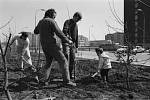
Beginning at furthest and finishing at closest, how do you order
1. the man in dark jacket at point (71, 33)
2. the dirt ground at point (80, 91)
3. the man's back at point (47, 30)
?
the man in dark jacket at point (71, 33) → the man's back at point (47, 30) → the dirt ground at point (80, 91)

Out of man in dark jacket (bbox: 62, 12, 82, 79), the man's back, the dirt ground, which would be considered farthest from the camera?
man in dark jacket (bbox: 62, 12, 82, 79)

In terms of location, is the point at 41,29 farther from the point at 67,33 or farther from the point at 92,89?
the point at 92,89

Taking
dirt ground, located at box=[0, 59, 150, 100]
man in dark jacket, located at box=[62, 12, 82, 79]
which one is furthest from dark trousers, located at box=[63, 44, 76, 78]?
dirt ground, located at box=[0, 59, 150, 100]

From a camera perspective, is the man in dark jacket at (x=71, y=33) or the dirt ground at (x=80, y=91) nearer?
the dirt ground at (x=80, y=91)

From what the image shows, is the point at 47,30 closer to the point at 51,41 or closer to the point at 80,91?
the point at 51,41

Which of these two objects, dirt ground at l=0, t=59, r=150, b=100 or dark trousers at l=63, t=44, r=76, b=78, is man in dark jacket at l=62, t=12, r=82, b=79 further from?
dirt ground at l=0, t=59, r=150, b=100

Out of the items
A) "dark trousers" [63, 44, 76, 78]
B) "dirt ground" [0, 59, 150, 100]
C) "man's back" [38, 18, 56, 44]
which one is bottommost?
"dirt ground" [0, 59, 150, 100]

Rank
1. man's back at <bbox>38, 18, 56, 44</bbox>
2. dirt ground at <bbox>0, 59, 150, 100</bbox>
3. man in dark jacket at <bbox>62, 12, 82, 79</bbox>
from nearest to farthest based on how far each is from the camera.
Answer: dirt ground at <bbox>0, 59, 150, 100</bbox>
man's back at <bbox>38, 18, 56, 44</bbox>
man in dark jacket at <bbox>62, 12, 82, 79</bbox>

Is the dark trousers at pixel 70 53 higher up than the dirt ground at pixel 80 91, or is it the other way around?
the dark trousers at pixel 70 53

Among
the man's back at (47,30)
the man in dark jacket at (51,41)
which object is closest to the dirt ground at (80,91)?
the man in dark jacket at (51,41)

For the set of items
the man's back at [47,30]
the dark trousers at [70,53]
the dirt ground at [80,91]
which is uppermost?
the man's back at [47,30]

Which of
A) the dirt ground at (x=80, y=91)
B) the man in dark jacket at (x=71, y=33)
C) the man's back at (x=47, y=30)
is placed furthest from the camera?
the man in dark jacket at (x=71, y=33)

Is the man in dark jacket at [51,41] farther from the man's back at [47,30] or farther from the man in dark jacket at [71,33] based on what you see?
the man in dark jacket at [71,33]

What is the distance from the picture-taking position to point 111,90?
17.4 ft
